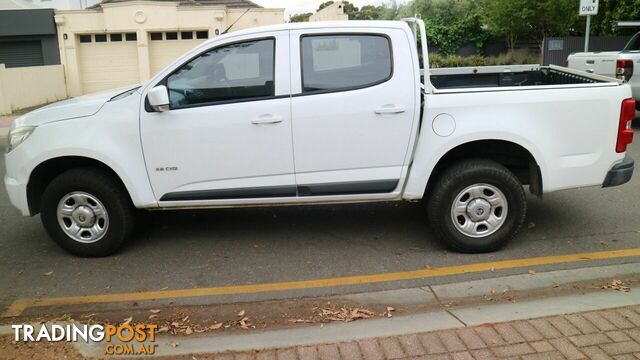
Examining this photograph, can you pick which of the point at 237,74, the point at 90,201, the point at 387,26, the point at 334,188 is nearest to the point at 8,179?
the point at 90,201

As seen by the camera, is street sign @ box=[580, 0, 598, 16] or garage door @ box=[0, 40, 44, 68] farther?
garage door @ box=[0, 40, 44, 68]

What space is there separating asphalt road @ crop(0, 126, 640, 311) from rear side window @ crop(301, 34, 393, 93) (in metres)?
1.45

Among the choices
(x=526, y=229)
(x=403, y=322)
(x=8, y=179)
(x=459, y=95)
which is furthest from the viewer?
(x=526, y=229)

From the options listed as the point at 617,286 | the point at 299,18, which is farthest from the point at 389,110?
the point at 299,18

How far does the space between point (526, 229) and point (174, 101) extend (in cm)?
342

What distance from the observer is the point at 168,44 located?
24375 millimetres

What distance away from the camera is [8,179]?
5.14 meters

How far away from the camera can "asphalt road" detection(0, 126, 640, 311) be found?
4.70 meters

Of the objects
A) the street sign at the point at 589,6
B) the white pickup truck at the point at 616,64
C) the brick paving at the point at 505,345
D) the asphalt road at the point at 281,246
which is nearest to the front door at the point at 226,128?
the asphalt road at the point at 281,246

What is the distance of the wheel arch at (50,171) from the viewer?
5.03 m

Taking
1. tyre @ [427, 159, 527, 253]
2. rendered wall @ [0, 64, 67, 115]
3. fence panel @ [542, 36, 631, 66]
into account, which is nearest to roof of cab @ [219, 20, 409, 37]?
tyre @ [427, 159, 527, 253]

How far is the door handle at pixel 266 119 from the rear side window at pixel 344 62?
324 millimetres

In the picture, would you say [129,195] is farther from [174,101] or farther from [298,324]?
[298,324]

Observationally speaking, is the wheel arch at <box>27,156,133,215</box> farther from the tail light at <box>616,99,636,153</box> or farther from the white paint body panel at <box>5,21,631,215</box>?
the tail light at <box>616,99,636,153</box>
